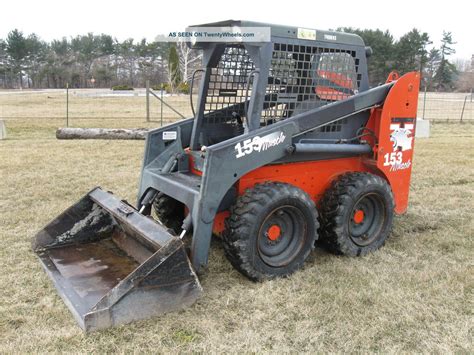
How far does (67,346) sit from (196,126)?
2.29 metres

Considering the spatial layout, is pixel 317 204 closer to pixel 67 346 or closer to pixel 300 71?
pixel 300 71

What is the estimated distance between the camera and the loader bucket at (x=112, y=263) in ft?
9.61

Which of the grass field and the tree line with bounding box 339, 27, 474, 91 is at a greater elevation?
the tree line with bounding box 339, 27, 474, 91

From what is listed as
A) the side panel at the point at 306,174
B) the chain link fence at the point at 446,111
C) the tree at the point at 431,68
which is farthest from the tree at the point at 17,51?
the side panel at the point at 306,174

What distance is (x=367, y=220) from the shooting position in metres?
4.34

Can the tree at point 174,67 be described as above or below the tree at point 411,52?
below

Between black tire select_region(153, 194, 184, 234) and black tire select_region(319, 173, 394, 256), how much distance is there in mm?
1382

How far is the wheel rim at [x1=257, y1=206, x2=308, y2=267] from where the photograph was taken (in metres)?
3.63

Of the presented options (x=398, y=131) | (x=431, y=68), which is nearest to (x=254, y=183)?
(x=398, y=131)

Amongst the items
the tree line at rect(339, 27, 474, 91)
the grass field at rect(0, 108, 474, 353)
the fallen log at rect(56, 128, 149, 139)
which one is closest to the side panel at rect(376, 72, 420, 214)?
the grass field at rect(0, 108, 474, 353)

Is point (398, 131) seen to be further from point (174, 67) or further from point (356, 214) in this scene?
point (174, 67)

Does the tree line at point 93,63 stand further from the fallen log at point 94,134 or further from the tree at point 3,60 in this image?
the fallen log at point 94,134

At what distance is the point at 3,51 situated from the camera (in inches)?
2496

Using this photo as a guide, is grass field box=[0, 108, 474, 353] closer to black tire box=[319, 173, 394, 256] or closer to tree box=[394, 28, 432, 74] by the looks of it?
black tire box=[319, 173, 394, 256]
